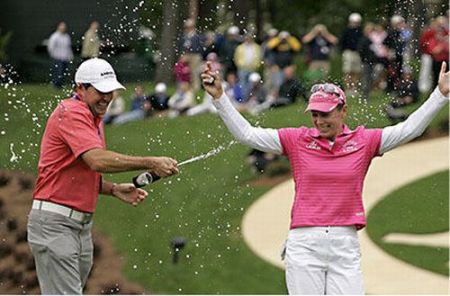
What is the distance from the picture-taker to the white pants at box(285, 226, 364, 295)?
8430mm

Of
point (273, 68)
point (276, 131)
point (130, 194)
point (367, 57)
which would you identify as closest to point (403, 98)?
point (367, 57)

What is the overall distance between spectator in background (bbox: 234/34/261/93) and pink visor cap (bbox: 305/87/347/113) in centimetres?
781

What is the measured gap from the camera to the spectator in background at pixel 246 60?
16.8m

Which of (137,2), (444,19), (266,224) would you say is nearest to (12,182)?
(266,224)

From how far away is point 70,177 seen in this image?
8680 mm

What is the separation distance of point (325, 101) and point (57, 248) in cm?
157

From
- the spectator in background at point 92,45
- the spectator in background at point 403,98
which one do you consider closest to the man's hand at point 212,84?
the spectator in background at point 92,45

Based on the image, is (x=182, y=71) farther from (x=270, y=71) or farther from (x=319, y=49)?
(x=319, y=49)

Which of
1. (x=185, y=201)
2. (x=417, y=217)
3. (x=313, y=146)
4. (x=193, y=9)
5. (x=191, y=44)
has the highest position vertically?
(x=193, y=9)

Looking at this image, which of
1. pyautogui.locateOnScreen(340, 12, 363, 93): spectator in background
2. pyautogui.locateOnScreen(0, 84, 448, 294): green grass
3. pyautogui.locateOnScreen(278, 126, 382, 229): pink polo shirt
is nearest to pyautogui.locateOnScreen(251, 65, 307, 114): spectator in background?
pyautogui.locateOnScreen(0, 84, 448, 294): green grass

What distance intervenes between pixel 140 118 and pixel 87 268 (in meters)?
6.39

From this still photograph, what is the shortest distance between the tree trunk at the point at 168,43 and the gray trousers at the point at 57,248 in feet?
19.1

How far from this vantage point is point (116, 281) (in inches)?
580

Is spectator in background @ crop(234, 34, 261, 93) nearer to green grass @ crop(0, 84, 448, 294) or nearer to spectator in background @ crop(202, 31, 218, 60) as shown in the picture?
spectator in background @ crop(202, 31, 218, 60)
